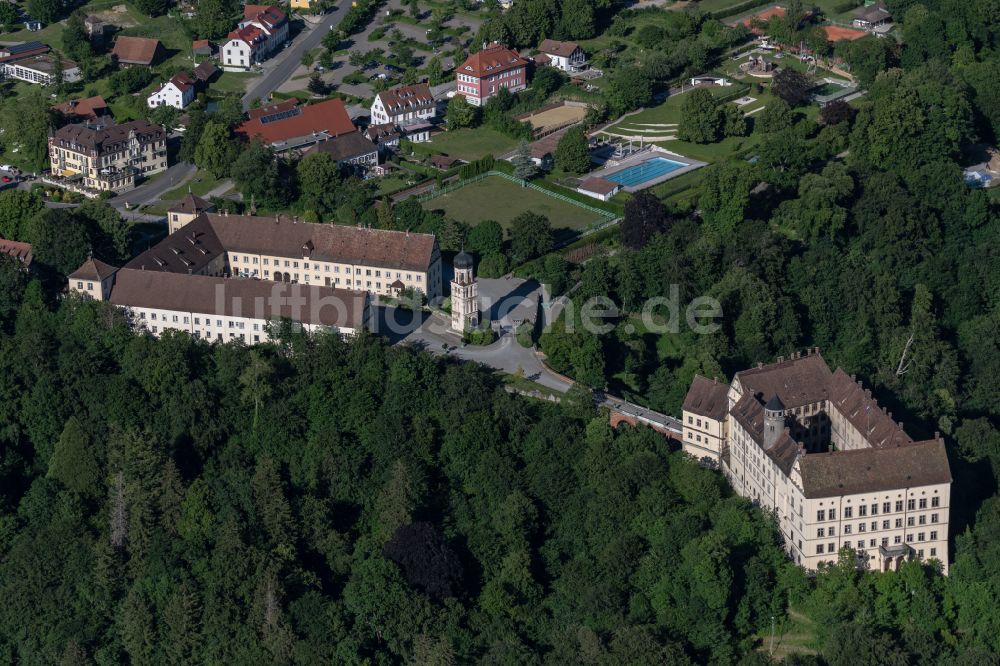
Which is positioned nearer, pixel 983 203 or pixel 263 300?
pixel 263 300

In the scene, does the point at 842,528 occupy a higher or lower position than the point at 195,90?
higher

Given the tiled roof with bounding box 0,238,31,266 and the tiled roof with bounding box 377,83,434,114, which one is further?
the tiled roof with bounding box 377,83,434,114

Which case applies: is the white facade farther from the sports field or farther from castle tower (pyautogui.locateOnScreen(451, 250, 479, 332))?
castle tower (pyautogui.locateOnScreen(451, 250, 479, 332))

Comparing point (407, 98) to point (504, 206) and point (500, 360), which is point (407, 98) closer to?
point (504, 206)

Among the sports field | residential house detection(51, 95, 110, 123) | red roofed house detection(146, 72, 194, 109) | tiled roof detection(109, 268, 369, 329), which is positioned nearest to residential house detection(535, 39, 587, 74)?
the sports field

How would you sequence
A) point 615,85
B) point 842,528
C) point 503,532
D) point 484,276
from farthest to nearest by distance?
point 615,85
point 484,276
point 503,532
point 842,528

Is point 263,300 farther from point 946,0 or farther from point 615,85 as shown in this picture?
point 946,0

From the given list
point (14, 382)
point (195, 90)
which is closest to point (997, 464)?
point (14, 382)
